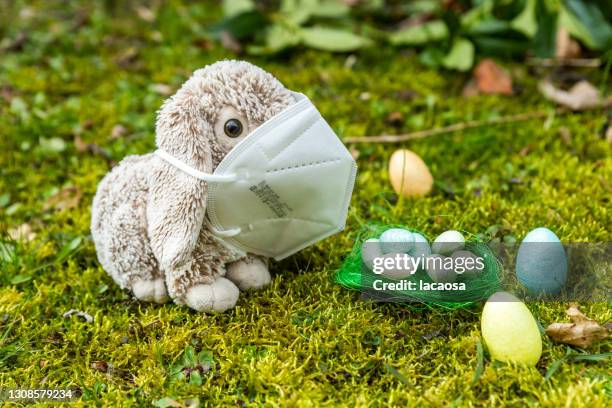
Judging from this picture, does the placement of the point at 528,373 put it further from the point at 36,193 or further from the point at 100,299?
the point at 36,193

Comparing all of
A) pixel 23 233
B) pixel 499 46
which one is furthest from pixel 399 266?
pixel 499 46

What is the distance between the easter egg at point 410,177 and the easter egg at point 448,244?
58cm

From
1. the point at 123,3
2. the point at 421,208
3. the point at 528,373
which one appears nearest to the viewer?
the point at 528,373

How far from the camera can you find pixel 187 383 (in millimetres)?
1768

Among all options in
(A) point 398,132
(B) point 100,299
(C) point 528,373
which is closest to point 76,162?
(B) point 100,299

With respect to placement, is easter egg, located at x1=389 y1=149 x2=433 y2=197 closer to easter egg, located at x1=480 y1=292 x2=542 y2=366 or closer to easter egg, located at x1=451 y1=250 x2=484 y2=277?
easter egg, located at x1=451 y1=250 x2=484 y2=277

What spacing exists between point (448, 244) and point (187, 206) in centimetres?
79

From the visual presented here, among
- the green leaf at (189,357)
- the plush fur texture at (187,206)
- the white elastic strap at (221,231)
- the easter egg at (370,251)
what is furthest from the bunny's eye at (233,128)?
the green leaf at (189,357)

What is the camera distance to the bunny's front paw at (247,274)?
2.06 meters

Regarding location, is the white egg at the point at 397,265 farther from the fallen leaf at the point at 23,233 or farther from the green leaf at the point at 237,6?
the green leaf at the point at 237,6

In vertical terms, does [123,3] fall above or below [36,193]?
above

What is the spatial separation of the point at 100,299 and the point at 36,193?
0.88 meters

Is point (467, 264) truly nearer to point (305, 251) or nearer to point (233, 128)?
point (305, 251)

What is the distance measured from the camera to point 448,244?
1.93m
